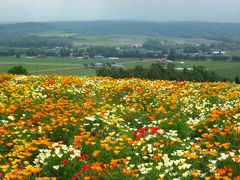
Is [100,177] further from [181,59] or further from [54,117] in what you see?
[181,59]

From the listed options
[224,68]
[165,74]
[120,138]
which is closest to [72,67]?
[224,68]

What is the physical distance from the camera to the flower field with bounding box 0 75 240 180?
6.84m

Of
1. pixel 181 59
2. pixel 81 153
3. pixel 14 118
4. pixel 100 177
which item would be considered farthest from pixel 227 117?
pixel 181 59

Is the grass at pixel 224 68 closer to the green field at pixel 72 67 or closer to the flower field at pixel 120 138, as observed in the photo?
the green field at pixel 72 67

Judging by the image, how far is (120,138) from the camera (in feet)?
28.2

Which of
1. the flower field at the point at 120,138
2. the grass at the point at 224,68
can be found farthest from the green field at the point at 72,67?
the flower field at the point at 120,138

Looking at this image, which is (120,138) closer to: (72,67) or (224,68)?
(72,67)

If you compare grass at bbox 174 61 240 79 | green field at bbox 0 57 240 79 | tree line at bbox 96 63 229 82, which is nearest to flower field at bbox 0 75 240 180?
tree line at bbox 96 63 229 82

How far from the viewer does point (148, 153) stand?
811 cm

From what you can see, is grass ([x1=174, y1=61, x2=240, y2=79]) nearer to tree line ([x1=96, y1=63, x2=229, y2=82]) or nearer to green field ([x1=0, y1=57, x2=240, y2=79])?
green field ([x1=0, y1=57, x2=240, y2=79])

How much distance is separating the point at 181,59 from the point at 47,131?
6212 inches

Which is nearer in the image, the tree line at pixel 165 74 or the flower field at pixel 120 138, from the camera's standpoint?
the flower field at pixel 120 138

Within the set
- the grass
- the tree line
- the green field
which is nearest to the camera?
the tree line

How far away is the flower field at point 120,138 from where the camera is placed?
6840 mm
